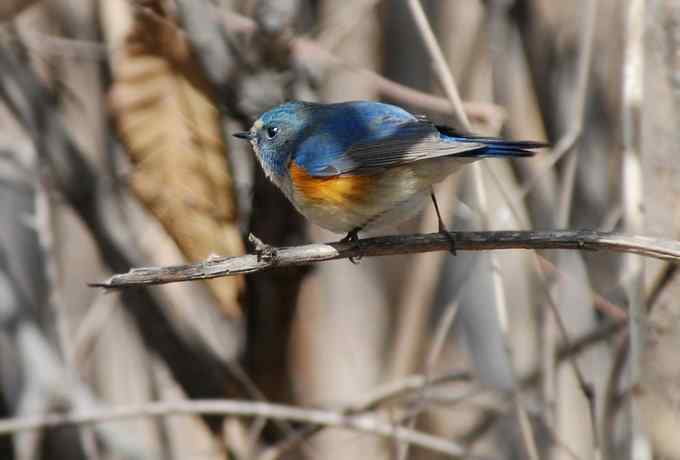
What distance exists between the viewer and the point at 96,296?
3779mm

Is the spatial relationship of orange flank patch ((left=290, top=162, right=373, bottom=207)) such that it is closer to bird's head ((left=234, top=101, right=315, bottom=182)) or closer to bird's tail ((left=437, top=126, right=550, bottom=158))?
bird's head ((left=234, top=101, right=315, bottom=182))

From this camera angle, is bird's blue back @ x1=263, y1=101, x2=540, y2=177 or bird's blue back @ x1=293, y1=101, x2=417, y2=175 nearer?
bird's blue back @ x1=263, y1=101, x2=540, y2=177

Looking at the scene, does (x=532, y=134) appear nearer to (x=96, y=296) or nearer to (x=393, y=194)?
(x=393, y=194)

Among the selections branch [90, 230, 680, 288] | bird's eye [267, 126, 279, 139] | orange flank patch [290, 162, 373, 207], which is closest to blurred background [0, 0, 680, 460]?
bird's eye [267, 126, 279, 139]

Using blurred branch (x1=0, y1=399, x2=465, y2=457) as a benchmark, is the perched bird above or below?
above

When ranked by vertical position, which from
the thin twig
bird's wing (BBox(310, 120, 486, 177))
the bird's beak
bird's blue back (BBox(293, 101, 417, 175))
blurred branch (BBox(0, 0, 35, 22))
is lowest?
the thin twig

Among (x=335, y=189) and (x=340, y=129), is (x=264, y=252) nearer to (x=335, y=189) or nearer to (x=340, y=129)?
(x=335, y=189)

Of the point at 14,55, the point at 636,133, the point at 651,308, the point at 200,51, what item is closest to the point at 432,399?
the point at 651,308

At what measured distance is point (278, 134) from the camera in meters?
2.73

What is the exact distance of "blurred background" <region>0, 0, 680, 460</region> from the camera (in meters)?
2.62

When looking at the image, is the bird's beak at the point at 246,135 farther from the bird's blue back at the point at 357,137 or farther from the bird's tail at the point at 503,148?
the bird's tail at the point at 503,148

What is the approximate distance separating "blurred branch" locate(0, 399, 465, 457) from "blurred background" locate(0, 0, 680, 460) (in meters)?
0.02

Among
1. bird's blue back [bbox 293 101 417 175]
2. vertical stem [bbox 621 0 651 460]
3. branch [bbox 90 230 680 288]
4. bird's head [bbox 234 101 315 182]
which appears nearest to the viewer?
branch [bbox 90 230 680 288]

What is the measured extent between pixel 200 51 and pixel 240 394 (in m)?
1.28
